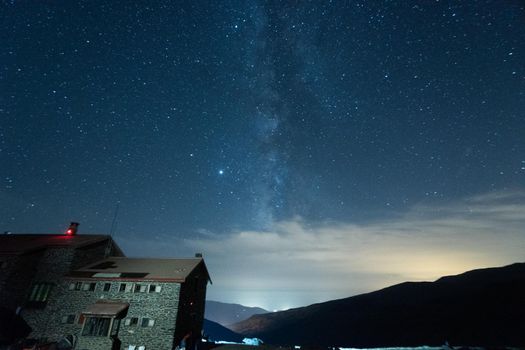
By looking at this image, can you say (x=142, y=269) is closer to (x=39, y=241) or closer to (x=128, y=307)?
(x=128, y=307)

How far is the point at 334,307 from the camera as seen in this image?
92688 millimetres

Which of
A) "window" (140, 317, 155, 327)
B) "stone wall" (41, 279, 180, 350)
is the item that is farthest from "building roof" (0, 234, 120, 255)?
"window" (140, 317, 155, 327)

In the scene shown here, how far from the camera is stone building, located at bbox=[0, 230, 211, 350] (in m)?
27.4

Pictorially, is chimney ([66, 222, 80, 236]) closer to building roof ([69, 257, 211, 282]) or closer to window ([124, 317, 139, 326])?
building roof ([69, 257, 211, 282])

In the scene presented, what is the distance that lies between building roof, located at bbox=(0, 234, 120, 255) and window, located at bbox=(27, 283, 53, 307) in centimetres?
405

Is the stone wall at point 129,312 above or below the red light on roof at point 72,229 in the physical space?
below

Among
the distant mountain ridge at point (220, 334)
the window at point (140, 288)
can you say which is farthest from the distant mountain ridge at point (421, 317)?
the window at point (140, 288)

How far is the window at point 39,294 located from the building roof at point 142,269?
2848mm

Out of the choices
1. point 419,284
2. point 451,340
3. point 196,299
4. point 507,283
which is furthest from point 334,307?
point 196,299

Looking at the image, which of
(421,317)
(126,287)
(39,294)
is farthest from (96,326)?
(421,317)

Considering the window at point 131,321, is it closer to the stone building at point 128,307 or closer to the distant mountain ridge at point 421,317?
the stone building at point 128,307

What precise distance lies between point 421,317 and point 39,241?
3005 inches

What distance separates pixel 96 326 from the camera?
90.6 feet

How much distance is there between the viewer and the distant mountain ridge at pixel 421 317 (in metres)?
59.3
